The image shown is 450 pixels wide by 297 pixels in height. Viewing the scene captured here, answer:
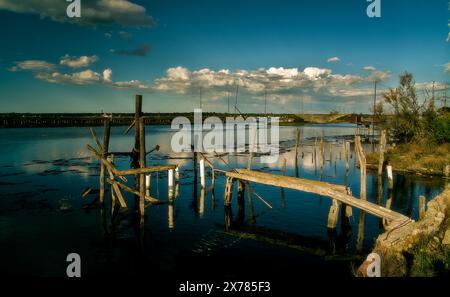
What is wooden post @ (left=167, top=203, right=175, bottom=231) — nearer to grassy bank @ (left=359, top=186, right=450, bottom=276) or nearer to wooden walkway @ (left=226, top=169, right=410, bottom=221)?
wooden walkway @ (left=226, top=169, right=410, bottom=221)

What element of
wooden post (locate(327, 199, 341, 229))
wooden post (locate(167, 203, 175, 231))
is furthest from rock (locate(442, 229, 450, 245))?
wooden post (locate(167, 203, 175, 231))

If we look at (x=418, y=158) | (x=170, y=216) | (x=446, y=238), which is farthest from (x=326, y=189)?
(x=418, y=158)

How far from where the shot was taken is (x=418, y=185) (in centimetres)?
2473

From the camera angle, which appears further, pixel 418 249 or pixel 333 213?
pixel 333 213

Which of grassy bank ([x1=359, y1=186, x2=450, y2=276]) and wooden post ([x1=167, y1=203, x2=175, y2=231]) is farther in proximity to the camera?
wooden post ([x1=167, y1=203, x2=175, y2=231])

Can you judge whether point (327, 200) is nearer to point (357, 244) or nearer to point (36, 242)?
point (357, 244)

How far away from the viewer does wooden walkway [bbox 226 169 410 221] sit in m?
12.2

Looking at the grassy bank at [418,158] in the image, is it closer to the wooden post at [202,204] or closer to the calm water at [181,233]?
the calm water at [181,233]

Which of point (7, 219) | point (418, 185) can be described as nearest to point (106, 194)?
point (7, 219)

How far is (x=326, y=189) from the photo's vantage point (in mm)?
13703

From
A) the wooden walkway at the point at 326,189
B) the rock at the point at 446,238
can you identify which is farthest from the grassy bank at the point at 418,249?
the wooden walkway at the point at 326,189

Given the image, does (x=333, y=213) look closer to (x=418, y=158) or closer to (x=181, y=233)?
(x=181, y=233)

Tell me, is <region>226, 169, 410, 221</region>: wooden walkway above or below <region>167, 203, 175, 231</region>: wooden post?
above

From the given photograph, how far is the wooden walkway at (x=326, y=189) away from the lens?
1223 centimetres
